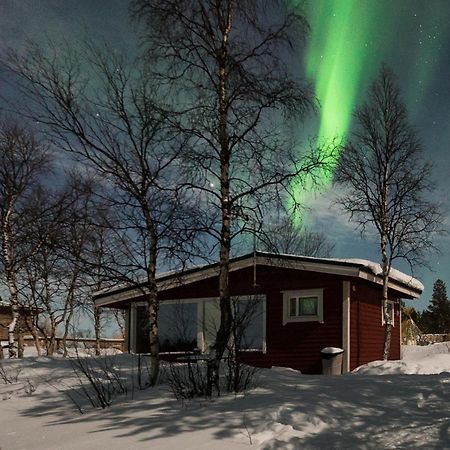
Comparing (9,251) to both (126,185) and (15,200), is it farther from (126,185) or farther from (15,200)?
(126,185)

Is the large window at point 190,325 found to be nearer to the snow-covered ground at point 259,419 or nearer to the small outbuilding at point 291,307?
the small outbuilding at point 291,307

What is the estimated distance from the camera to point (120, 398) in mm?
8266

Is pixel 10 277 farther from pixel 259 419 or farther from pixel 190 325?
pixel 259 419

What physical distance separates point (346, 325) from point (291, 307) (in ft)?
6.15

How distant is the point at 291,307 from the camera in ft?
52.4

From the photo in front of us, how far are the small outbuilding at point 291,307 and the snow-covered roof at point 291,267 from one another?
0.03m

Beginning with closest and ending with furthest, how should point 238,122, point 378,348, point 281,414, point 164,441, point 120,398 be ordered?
point 164,441 → point 281,414 → point 120,398 → point 238,122 → point 378,348

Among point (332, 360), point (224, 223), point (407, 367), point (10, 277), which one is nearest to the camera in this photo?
point (224, 223)

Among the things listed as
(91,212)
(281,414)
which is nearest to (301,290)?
(91,212)

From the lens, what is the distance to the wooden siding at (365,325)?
15461 mm

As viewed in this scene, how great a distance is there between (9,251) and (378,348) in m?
13.9

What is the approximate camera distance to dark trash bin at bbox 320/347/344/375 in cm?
1445

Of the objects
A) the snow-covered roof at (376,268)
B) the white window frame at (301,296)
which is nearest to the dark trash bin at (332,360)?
the white window frame at (301,296)

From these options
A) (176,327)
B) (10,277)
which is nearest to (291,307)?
(176,327)
